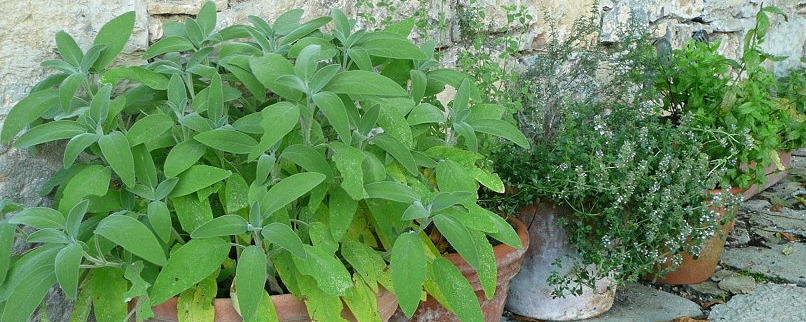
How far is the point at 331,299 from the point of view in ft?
6.01

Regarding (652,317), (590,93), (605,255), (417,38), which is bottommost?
(652,317)

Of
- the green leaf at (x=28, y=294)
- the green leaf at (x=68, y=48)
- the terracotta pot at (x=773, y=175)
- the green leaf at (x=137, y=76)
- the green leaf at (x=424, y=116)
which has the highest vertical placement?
the green leaf at (x=68, y=48)

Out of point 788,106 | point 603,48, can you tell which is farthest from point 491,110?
point 788,106

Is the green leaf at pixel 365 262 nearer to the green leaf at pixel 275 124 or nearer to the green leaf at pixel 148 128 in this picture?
the green leaf at pixel 275 124

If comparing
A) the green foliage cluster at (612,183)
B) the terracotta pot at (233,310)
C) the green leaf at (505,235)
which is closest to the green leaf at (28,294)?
the terracotta pot at (233,310)

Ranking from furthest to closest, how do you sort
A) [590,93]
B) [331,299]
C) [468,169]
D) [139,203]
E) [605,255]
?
[590,93] < [605,255] < [468,169] < [139,203] < [331,299]

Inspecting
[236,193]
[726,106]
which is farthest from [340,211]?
[726,106]

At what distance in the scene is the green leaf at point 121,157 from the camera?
1772mm

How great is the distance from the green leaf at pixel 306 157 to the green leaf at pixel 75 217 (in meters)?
0.43

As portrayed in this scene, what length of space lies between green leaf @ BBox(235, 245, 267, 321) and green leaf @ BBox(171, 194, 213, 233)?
0.63 ft

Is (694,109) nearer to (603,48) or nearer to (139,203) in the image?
(603,48)

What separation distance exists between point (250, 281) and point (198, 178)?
296 mm

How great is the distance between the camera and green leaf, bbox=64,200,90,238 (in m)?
1.71

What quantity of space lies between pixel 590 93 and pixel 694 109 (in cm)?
46
